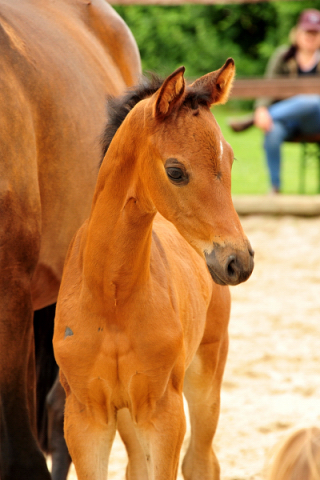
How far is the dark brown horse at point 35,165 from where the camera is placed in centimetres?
221

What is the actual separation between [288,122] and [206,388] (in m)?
6.12

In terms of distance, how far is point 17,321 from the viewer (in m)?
2.22

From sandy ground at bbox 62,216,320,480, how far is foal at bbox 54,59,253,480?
43 centimetres

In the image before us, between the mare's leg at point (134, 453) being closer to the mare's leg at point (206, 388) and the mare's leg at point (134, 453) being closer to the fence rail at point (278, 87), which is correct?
the mare's leg at point (206, 388)

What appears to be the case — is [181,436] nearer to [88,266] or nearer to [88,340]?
[88,340]

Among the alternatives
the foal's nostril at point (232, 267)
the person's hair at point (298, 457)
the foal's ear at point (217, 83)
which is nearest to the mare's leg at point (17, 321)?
the foal's ear at point (217, 83)

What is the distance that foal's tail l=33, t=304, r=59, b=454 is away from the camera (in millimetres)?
3010

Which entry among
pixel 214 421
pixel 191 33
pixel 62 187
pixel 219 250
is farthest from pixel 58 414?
pixel 191 33

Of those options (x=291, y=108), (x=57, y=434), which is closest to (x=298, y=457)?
(x=57, y=434)

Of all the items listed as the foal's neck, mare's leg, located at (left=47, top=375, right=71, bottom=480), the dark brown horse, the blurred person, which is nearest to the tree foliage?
the blurred person

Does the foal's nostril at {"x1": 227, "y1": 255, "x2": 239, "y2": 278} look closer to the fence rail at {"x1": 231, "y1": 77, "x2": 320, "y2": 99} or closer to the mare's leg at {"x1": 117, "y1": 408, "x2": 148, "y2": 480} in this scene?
the mare's leg at {"x1": 117, "y1": 408, "x2": 148, "y2": 480}

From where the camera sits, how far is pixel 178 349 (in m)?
1.98

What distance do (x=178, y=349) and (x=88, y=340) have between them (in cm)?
25

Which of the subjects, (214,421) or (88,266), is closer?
(88,266)
